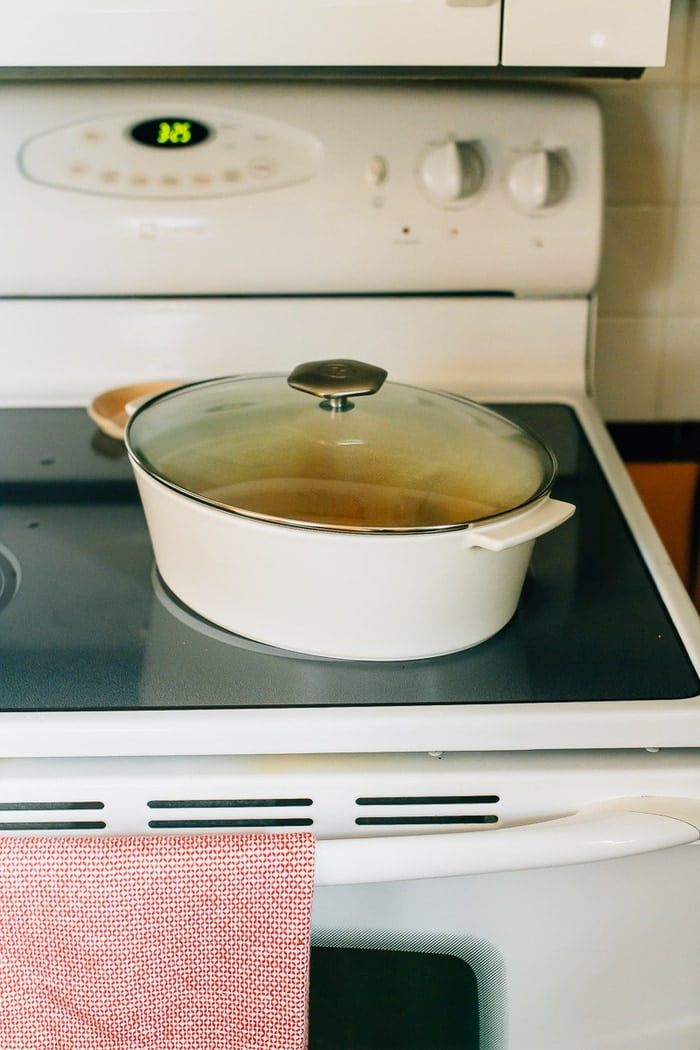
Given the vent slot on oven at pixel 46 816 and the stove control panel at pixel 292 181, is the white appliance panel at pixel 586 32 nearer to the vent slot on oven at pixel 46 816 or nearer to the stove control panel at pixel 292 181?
the stove control panel at pixel 292 181

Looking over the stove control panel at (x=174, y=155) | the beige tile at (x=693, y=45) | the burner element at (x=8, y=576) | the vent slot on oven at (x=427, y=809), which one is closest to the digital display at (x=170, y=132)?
the stove control panel at (x=174, y=155)

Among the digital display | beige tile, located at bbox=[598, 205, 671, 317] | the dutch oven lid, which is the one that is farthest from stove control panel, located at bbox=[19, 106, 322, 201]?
beige tile, located at bbox=[598, 205, 671, 317]

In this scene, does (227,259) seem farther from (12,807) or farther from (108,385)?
(12,807)

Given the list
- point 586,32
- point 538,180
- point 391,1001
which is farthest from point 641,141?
point 391,1001

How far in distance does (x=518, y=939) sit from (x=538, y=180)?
2.04 ft

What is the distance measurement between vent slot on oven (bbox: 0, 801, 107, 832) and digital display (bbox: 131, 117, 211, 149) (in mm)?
591

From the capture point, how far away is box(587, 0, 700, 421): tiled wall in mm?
1046

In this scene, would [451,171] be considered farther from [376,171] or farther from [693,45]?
[693,45]

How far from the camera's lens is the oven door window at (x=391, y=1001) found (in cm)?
64

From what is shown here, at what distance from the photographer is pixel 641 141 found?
1.06m

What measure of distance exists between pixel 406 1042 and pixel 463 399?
0.44 m

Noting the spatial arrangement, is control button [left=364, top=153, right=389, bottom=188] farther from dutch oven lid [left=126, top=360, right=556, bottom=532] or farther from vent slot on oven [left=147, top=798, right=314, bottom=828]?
vent slot on oven [left=147, top=798, right=314, bottom=828]

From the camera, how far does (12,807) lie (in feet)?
1.88

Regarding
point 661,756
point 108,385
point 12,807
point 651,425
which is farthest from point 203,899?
point 651,425
